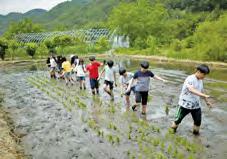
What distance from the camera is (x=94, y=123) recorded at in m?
10.9

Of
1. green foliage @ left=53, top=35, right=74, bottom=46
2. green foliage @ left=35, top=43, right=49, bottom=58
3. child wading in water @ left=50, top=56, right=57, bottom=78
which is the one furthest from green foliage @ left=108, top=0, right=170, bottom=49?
child wading in water @ left=50, top=56, right=57, bottom=78

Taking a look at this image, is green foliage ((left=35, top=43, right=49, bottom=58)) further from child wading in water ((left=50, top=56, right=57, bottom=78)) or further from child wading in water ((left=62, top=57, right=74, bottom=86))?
child wading in water ((left=62, top=57, right=74, bottom=86))

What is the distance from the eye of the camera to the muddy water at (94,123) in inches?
328

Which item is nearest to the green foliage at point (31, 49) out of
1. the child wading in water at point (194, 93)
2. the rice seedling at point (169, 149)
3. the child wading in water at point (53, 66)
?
the child wading in water at point (53, 66)

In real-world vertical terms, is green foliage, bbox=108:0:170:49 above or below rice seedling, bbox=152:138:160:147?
above


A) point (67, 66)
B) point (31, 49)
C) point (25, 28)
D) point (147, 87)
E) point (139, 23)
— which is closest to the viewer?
point (147, 87)

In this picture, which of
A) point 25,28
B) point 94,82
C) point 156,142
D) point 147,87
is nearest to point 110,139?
point 156,142

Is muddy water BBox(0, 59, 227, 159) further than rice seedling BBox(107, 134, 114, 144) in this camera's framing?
No

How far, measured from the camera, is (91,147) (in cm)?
861

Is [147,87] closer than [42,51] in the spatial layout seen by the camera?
Yes

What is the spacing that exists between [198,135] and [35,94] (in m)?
10.2

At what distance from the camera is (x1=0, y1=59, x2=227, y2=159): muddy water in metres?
8.34

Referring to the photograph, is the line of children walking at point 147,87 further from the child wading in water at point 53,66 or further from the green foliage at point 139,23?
the green foliage at point 139,23

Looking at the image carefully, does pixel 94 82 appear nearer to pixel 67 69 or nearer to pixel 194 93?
pixel 67 69
